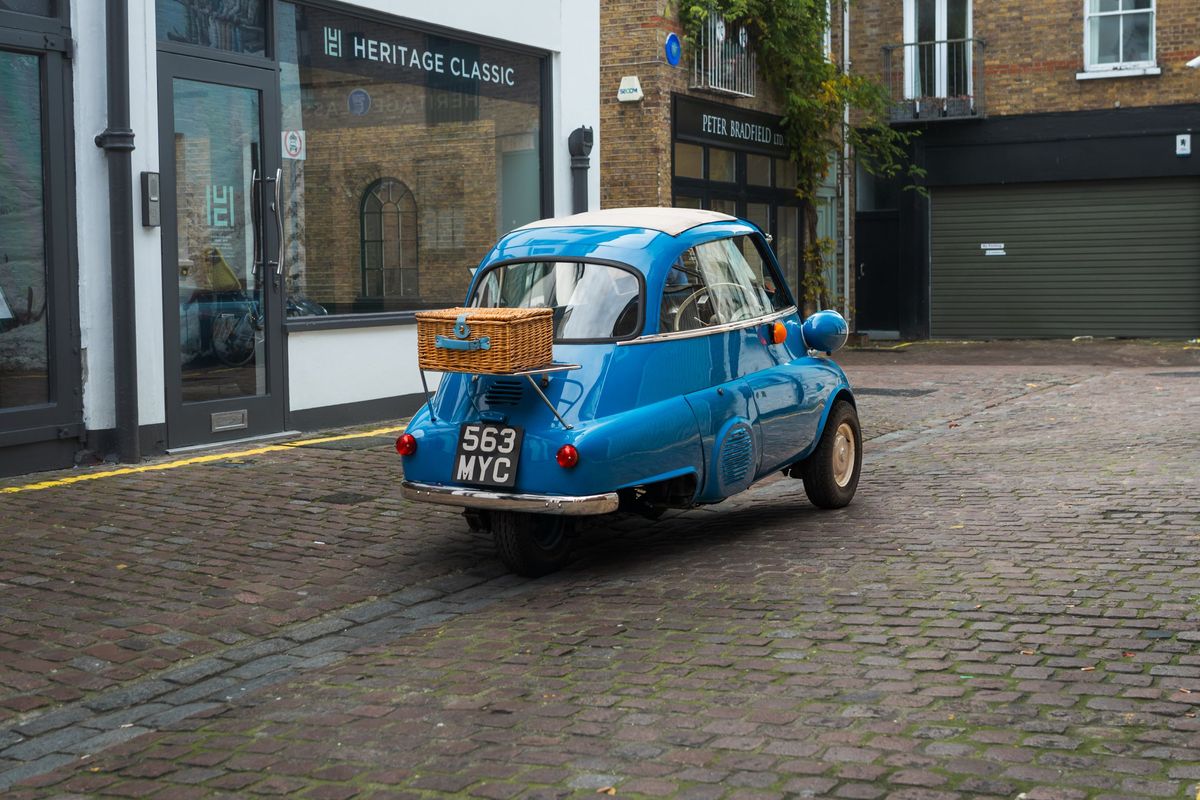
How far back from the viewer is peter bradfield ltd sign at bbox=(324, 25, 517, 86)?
1270 centimetres

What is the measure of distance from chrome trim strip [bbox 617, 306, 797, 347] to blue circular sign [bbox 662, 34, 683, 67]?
12356mm

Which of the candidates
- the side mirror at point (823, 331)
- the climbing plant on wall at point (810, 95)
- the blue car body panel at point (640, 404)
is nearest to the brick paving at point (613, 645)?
the blue car body panel at point (640, 404)

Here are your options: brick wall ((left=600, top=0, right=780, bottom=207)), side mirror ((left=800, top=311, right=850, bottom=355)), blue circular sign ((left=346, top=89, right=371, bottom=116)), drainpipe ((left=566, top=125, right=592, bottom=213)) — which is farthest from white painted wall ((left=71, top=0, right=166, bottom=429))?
brick wall ((left=600, top=0, right=780, bottom=207))

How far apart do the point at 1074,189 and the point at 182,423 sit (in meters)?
19.8

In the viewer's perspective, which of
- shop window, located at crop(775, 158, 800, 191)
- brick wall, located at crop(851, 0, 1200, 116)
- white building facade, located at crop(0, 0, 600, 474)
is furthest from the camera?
brick wall, located at crop(851, 0, 1200, 116)

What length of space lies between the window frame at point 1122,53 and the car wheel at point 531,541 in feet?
69.2

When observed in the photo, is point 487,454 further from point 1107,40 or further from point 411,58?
point 1107,40

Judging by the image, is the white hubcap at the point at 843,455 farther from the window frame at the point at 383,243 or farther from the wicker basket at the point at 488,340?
the window frame at the point at 383,243

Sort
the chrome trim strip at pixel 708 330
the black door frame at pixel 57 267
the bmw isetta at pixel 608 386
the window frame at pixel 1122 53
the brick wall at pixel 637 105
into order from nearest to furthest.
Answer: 1. the bmw isetta at pixel 608 386
2. the chrome trim strip at pixel 708 330
3. the black door frame at pixel 57 267
4. the brick wall at pixel 637 105
5. the window frame at pixel 1122 53

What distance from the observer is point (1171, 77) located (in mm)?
25031

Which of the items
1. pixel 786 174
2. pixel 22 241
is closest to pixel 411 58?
pixel 22 241

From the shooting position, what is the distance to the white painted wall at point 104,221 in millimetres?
9867

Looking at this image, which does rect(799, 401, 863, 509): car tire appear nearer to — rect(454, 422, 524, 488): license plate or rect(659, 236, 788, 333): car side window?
rect(659, 236, 788, 333): car side window

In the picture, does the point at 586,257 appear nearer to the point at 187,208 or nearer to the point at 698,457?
the point at 698,457
